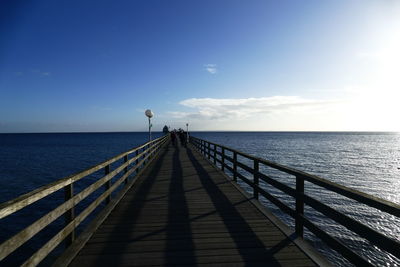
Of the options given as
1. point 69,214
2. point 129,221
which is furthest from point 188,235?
point 69,214

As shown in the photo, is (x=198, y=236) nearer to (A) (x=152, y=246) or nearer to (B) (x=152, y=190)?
(A) (x=152, y=246)

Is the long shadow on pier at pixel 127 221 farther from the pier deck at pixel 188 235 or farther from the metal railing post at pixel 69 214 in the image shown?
the metal railing post at pixel 69 214

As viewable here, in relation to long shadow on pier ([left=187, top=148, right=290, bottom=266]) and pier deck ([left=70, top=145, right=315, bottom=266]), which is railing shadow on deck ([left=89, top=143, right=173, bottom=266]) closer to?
pier deck ([left=70, top=145, right=315, bottom=266])

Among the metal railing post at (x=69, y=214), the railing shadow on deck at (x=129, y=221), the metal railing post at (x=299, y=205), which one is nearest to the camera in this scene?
the railing shadow on deck at (x=129, y=221)

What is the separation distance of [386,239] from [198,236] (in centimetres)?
268

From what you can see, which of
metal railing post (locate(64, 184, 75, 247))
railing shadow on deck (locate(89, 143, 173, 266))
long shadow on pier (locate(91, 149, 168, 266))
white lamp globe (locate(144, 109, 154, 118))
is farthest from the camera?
white lamp globe (locate(144, 109, 154, 118))

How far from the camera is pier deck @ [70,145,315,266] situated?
11.9ft

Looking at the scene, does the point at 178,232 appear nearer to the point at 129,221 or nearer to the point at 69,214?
the point at 129,221

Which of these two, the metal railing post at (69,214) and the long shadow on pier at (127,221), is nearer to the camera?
the long shadow on pier at (127,221)

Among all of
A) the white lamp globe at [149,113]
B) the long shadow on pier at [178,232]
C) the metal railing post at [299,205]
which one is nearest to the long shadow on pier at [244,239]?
the metal railing post at [299,205]

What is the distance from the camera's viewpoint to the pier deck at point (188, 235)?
11.9 ft

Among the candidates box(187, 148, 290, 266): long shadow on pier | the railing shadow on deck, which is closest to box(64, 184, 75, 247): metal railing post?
the railing shadow on deck

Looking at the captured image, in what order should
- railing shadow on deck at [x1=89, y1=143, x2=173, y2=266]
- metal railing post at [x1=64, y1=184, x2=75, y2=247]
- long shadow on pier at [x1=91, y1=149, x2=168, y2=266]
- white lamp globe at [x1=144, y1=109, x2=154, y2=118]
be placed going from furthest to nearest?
1. white lamp globe at [x1=144, y1=109, x2=154, y2=118]
2. metal railing post at [x1=64, y1=184, x2=75, y2=247]
3. railing shadow on deck at [x1=89, y1=143, x2=173, y2=266]
4. long shadow on pier at [x1=91, y1=149, x2=168, y2=266]

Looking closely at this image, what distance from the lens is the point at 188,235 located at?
14.6 ft
